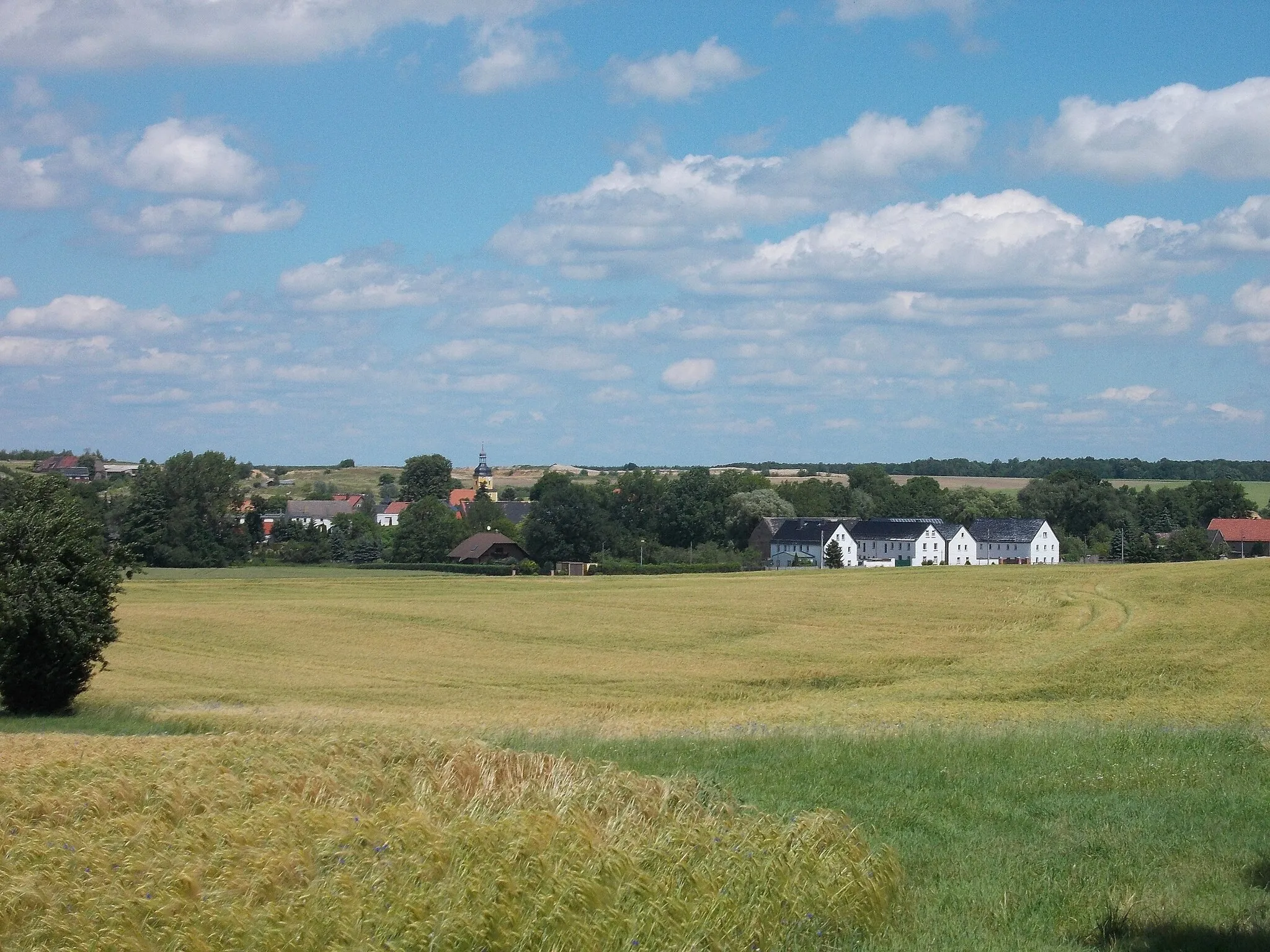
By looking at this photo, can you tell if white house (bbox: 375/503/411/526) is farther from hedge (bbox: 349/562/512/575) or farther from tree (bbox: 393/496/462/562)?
hedge (bbox: 349/562/512/575)

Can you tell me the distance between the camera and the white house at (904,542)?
111 metres

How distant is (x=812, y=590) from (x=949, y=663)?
1955 cm

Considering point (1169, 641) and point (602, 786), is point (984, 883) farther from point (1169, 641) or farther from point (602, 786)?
point (1169, 641)

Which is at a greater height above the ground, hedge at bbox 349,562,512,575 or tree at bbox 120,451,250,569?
tree at bbox 120,451,250,569

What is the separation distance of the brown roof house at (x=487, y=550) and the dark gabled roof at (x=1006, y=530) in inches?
1639

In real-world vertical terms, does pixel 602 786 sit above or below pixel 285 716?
above

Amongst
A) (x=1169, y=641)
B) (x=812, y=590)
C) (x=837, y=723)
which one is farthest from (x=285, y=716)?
(x=812, y=590)

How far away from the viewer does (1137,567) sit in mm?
55000

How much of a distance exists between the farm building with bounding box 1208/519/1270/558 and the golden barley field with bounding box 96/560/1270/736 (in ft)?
196

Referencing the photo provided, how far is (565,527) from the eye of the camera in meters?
107

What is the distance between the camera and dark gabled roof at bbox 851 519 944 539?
365 ft

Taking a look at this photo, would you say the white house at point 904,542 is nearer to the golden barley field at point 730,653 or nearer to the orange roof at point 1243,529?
the orange roof at point 1243,529

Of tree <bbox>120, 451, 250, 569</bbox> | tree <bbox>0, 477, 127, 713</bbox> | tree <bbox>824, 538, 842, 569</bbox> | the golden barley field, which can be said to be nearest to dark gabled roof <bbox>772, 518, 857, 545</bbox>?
tree <bbox>824, 538, 842, 569</bbox>

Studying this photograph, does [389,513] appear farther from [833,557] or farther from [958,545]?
[958,545]
